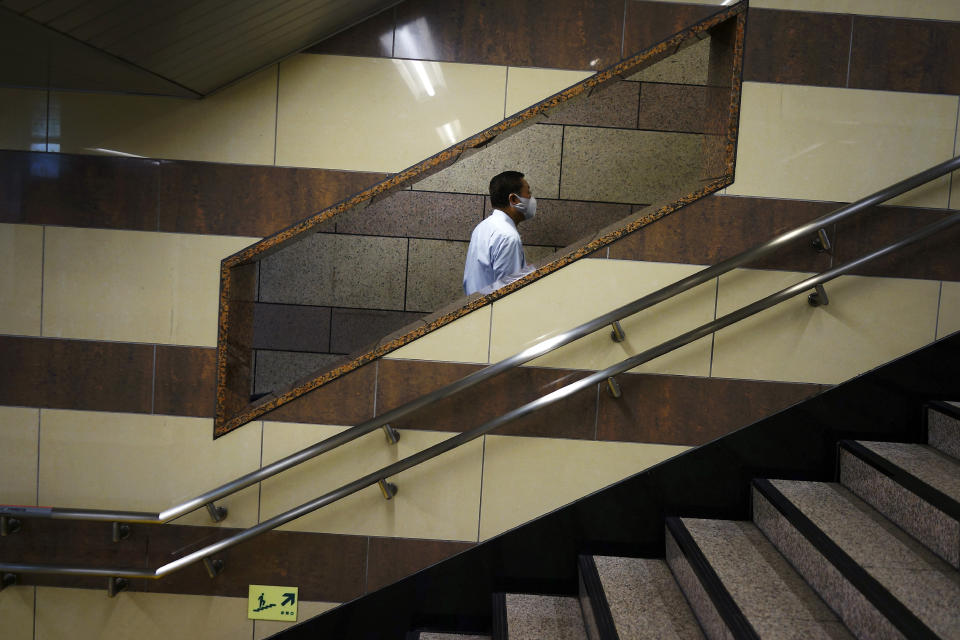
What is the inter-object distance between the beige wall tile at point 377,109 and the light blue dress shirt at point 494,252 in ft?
2.08

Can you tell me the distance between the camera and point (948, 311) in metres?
2.54

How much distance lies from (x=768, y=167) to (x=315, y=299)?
2.52 m

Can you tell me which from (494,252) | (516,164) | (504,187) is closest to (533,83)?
(504,187)

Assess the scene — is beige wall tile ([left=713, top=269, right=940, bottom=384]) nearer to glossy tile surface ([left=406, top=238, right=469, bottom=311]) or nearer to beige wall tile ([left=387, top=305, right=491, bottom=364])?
beige wall tile ([left=387, top=305, right=491, bottom=364])

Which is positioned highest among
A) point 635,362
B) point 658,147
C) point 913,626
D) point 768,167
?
point 658,147

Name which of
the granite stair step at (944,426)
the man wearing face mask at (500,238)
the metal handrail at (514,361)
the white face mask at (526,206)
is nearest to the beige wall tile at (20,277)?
the metal handrail at (514,361)

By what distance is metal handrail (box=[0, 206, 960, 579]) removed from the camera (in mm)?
2311

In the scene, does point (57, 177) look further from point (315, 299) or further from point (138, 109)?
point (315, 299)

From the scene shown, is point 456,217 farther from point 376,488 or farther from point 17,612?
point 17,612

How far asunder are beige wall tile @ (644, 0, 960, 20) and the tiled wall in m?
0.01

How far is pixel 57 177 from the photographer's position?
2.58m

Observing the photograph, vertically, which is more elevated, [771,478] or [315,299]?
[315,299]

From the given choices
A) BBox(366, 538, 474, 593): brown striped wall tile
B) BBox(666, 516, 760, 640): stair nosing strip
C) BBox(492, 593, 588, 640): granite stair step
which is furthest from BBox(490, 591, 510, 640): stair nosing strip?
BBox(666, 516, 760, 640): stair nosing strip

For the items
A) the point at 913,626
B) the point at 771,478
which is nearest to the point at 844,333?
the point at 771,478
